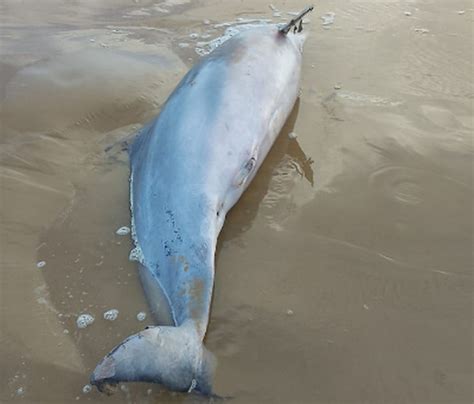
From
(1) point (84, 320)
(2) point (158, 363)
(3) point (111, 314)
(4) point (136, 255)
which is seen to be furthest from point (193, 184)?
(2) point (158, 363)

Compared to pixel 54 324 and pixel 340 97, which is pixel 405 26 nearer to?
pixel 340 97

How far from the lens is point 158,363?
2314 millimetres

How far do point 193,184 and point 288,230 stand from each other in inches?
27.7

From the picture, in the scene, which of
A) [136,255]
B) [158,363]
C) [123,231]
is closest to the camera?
[158,363]

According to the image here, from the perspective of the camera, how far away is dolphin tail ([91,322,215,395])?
230 centimetres

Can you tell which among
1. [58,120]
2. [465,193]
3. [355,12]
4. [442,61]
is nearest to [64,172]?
[58,120]

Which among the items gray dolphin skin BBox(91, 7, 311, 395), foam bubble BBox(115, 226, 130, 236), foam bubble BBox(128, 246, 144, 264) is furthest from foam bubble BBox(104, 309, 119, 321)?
foam bubble BBox(115, 226, 130, 236)

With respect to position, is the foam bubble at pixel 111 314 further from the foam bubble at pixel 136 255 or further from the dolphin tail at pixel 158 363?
the dolphin tail at pixel 158 363

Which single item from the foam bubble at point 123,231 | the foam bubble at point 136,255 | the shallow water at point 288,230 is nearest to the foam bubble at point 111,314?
the shallow water at point 288,230

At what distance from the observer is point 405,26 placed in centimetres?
636

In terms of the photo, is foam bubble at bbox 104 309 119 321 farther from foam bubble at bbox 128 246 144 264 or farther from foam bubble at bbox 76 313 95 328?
foam bubble at bbox 128 246 144 264

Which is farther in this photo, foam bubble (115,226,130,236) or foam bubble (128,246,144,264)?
foam bubble (115,226,130,236)

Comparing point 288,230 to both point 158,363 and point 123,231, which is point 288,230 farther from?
point 158,363

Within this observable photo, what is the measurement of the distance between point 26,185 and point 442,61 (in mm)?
4261
